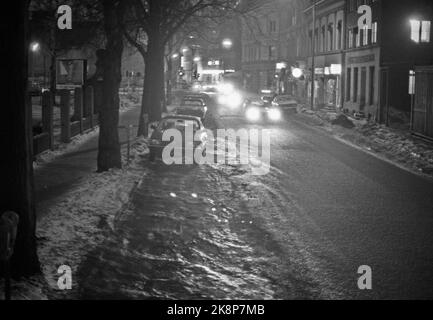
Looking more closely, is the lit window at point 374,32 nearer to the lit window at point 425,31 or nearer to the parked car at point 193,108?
→ the lit window at point 425,31

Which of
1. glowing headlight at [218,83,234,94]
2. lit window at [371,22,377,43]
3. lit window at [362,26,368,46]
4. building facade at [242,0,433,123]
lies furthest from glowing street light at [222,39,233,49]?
lit window at [371,22,377,43]

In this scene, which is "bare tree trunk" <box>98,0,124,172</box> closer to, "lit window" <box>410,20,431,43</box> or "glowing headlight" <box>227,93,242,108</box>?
"lit window" <box>410,20,431,43</box>

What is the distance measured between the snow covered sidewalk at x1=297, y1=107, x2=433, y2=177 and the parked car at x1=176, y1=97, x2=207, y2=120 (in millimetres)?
6724

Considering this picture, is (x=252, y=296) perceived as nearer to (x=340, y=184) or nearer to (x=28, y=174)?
(x=28, y=174)

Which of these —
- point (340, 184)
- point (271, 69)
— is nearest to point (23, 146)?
point (340, 184)

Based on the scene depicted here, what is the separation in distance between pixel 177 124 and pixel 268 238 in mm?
10397

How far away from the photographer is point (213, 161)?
20438mm

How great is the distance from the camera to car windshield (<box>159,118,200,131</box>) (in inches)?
800

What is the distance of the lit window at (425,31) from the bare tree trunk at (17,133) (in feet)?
121

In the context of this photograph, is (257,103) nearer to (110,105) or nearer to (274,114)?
(274,114)

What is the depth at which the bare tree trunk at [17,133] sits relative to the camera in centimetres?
775

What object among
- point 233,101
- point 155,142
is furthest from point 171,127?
point 233,101

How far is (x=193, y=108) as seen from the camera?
34.0 metres

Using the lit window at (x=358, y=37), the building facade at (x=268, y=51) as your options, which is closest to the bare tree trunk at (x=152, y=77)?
the lit window at (x=358, y=37)
